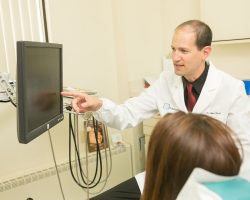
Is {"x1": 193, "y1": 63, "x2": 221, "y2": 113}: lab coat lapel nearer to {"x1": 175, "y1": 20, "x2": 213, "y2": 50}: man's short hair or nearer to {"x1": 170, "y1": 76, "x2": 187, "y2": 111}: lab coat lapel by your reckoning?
{"x1": 170, "y1": 76, "x2": 187, "y2": 111}: lab coat lapel

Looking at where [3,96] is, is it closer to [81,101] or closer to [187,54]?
[81,101]

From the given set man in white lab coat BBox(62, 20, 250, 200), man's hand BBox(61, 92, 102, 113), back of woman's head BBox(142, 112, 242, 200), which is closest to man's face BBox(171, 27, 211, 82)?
man in white lab coat BBox(62, 20, 250, 200)

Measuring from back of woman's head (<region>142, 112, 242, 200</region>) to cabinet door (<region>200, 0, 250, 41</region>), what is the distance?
1633 millimetres

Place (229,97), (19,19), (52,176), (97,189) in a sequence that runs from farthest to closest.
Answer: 1. (97,189)
2. (52,176)
3. (19,19)
4. (229,97)

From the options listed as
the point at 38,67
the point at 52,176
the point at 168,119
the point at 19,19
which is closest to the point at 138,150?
the point at 52,176

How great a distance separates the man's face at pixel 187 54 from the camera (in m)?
1.63

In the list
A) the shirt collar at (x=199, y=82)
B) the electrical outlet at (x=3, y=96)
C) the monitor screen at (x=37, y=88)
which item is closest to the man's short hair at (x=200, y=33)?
the shirt collar at (x=199, y=82)

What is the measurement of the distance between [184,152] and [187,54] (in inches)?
42.0

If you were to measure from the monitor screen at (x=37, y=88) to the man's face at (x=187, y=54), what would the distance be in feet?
2.03

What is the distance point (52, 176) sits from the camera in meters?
2.18

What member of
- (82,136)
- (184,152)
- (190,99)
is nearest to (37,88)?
(184,152)

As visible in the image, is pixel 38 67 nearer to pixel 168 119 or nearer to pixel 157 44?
pixel 168 119

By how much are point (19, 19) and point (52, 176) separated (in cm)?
108

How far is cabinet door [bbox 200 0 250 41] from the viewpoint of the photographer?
2.12 meters
